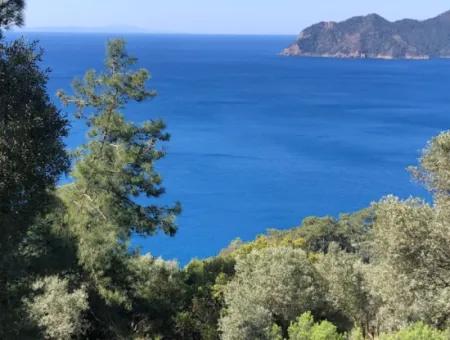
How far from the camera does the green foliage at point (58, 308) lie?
12.1 metres

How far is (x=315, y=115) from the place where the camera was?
10262 centimetres

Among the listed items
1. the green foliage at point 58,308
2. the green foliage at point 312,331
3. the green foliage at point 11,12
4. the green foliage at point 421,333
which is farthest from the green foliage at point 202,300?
the green foliage at point 11,12

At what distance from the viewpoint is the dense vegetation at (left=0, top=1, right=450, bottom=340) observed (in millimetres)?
10281

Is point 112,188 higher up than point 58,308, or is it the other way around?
point 112,188

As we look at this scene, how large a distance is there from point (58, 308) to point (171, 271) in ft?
20.5

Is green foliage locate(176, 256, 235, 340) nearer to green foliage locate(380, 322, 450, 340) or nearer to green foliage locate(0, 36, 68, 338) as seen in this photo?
green foliage locate(380, 322, 450, 340)

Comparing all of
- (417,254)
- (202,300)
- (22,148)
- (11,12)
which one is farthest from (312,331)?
(11,12)

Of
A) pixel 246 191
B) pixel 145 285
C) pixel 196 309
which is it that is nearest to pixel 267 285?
pixel 196 309

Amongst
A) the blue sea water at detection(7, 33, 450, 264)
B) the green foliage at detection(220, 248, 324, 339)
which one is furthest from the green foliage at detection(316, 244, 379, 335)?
the blue sea water at detection(7, 33, 450, 264)

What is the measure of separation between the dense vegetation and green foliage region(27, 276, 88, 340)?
0.03 meters

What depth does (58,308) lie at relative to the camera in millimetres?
12820

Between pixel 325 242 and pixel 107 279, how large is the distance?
32000 mm

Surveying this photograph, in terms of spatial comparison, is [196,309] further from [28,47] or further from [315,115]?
[315,115]

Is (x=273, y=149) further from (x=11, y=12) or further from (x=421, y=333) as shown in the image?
(x=11, y=12)
